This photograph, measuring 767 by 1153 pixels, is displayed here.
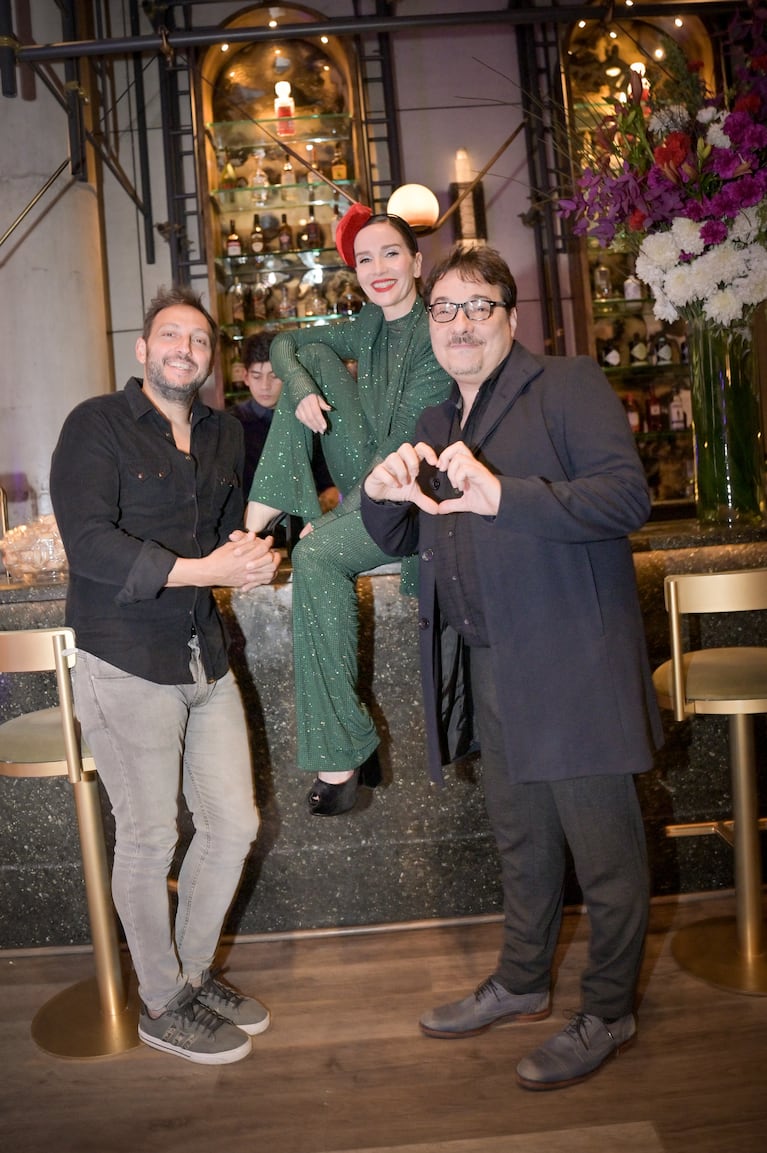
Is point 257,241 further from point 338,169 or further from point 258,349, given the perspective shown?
point 258,349

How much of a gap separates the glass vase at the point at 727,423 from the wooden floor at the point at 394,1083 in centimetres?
122

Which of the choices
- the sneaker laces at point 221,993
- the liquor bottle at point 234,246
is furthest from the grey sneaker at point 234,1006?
the liquor bottle at point 234,246

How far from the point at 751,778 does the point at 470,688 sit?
798 millimetres

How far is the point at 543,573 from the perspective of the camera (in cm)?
190

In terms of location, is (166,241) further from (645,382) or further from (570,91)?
(645,382)

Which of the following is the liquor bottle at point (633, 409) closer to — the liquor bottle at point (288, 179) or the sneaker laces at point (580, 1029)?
the liquor bottle at point (288, 179)

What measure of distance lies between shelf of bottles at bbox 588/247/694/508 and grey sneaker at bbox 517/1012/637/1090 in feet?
12.6

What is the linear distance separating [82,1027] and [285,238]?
4206 millimetres

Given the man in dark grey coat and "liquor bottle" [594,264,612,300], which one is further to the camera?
"liquor bottle" [594,264,612,300]

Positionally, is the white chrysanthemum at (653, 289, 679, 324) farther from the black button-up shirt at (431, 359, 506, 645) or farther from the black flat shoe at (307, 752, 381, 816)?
the black flat shoe at (307, 752, 381, 816)

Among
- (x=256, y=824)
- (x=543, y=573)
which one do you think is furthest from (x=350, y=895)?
(x=543, y=573)

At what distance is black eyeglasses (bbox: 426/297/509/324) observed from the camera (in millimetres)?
1948

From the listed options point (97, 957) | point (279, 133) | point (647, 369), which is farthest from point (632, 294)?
point (97, 957)

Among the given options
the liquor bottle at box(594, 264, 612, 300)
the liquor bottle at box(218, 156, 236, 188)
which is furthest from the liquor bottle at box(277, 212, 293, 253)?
the liquor bottle at box(594, 264, 612, 300)
